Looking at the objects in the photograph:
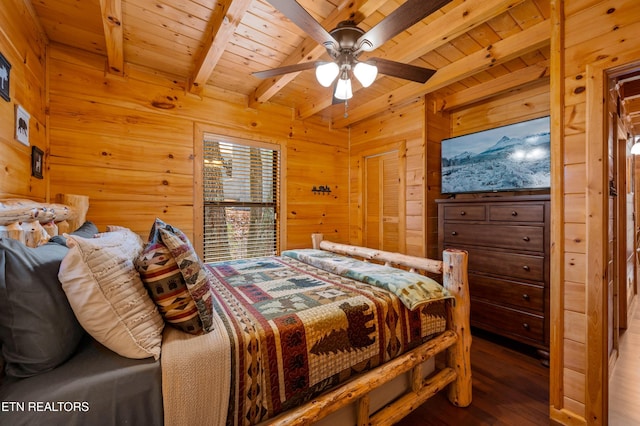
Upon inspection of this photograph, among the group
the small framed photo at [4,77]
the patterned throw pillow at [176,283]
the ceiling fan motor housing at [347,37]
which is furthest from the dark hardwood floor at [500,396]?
the small framed photo at [4,77]

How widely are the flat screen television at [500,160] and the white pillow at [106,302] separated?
9.83 ft

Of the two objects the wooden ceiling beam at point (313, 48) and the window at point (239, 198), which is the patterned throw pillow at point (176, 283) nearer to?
the wooden ceiling beam at point (313, 48)

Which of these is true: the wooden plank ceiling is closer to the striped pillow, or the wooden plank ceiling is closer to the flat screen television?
the flat screen television

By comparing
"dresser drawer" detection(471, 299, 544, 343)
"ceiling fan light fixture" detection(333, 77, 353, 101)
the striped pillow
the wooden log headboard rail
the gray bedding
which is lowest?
"dresser drawer" detection(471, 299, 544, 343)

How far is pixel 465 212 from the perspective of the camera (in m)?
2.65

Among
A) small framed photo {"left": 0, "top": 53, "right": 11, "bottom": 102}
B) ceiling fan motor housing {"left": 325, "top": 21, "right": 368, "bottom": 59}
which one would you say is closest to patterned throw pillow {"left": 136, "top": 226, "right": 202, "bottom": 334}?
small framed photo {"left": 0, "top": 53, "right": 11, "bottom": 102}

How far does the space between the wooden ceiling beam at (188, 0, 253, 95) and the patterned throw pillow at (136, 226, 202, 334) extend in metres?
1.54

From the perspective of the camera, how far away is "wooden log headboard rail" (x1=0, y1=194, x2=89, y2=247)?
118cm

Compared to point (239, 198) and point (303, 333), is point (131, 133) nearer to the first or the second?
point (239, 198)

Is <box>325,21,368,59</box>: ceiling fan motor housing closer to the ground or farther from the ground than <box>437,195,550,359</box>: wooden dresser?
farther from the ground

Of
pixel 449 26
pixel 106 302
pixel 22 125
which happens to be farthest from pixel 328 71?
pixel 22 125

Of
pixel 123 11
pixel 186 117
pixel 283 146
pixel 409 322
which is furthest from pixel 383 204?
pixel 123 11

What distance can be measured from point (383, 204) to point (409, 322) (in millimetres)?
2343

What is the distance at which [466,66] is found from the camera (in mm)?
2369
